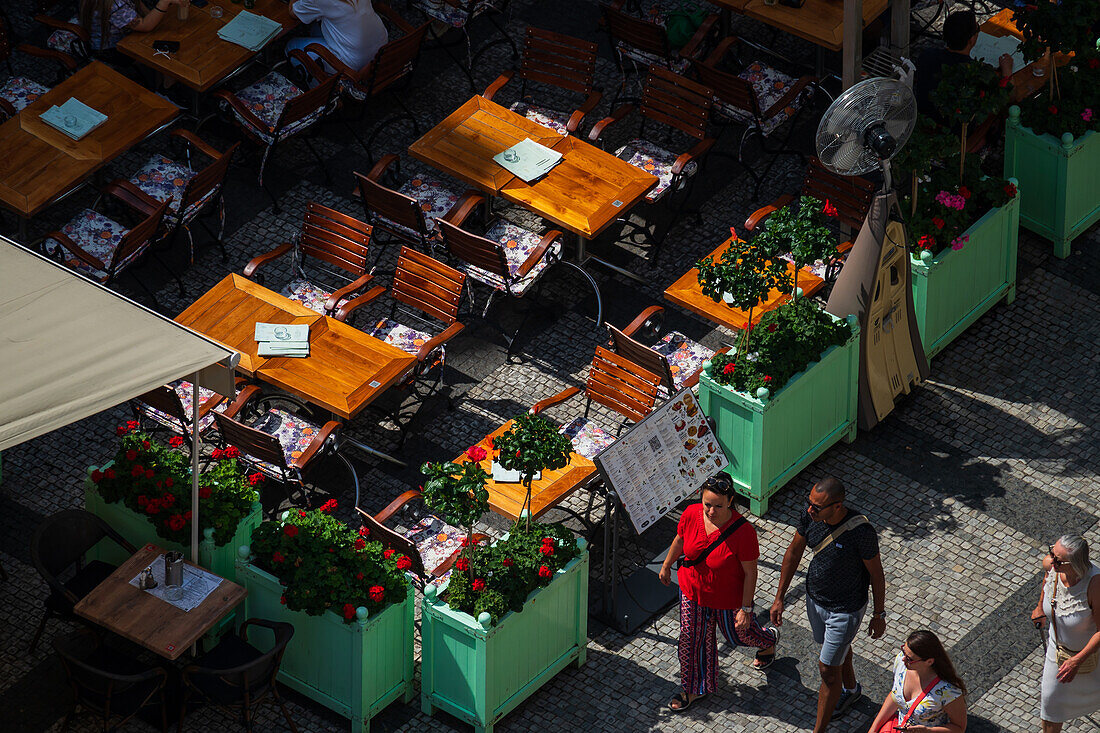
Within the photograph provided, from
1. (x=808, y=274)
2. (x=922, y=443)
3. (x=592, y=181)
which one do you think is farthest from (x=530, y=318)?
(x=922, y=443)

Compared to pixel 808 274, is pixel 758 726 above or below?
below

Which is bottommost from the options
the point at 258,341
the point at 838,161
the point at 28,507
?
the point at 28,507

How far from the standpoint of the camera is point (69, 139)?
1714 centimetres

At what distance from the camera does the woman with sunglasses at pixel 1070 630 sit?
1208 cm

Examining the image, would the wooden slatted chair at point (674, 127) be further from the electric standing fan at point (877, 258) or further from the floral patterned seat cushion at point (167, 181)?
the floral patterned seat cushion at point (167, 181)

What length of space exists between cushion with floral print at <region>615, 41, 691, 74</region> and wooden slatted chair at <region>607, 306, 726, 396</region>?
3.23 metres

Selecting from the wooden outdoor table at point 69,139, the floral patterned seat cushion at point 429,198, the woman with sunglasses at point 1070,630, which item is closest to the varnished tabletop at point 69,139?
the wooden outdoor table at point 69,139

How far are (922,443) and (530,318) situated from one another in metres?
3.59

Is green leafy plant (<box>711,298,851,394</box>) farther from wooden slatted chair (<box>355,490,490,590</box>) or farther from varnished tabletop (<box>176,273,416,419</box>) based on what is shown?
varnished tabletop (<box>176,273,416,419</box>)

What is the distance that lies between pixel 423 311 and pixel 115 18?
4.83 meters

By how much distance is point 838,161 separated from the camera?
47.0 feet

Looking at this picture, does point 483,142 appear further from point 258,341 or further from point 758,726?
point 758,726

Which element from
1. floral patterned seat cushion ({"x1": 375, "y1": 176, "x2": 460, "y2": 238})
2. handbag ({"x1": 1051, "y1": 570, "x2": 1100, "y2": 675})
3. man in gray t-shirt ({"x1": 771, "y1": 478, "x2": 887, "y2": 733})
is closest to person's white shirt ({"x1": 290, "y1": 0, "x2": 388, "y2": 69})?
floral patterned seat cushion ({"x1": 375, "y1": 176, "x2": 460, "y2": 238})

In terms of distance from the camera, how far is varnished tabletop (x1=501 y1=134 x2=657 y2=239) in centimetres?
1642
